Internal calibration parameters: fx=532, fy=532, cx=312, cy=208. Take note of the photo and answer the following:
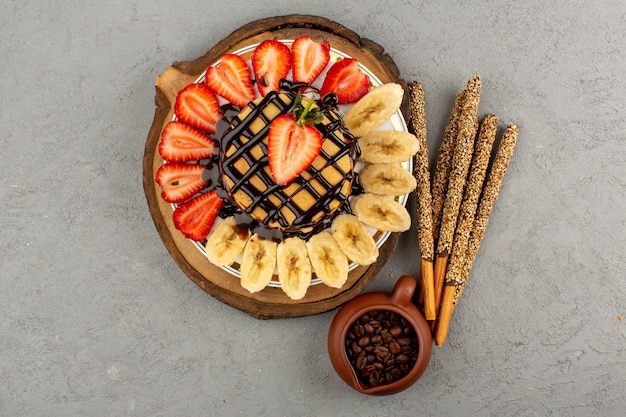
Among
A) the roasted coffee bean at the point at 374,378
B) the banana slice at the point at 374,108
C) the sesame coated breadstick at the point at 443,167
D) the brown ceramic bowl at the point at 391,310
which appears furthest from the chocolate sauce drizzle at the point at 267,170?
the roasted coffee bean at the point at 374,378

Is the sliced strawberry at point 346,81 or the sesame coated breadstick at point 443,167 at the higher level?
the sliced strawberry at point 346,81

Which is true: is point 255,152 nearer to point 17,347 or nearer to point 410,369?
point 410,369

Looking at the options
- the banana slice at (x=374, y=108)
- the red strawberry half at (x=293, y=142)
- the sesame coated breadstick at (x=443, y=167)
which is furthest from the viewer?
the sesame coated breadstick at (x=443, y=167)

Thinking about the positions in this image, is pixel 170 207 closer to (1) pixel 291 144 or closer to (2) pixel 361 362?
(1) pixel 291 144

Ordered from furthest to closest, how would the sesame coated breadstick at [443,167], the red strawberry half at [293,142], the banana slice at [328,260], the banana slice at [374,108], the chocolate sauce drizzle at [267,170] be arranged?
1. the sesame coated breadstick at [443,167]
2. the banana slice at [328,260]
3. the banana slice at [374,108]
4. the chocolate sauce drizzle at [267,170]
5. the red strawberry half at [293,142]

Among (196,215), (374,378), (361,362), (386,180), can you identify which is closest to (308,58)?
(386,180)

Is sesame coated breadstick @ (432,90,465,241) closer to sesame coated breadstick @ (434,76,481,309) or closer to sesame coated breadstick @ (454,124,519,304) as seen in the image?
sesame coated breadstick @ (434,76,481,309)

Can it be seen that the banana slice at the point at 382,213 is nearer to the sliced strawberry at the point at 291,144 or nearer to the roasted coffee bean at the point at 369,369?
the sliced strawberry at the point at 291,144
